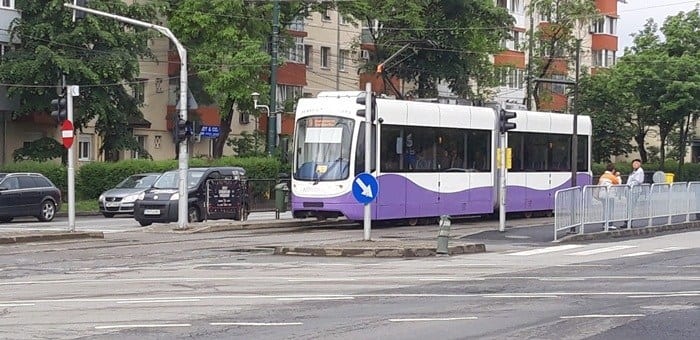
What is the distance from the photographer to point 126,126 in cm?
5606

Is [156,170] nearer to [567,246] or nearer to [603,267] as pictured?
[567,246]

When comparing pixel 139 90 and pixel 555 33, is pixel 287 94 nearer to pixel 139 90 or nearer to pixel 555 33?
pixel 139 90

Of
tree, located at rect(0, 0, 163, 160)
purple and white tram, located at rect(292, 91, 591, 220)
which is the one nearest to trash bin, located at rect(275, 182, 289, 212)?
purple and white tram, located at rect(292, 91, 591, 220)

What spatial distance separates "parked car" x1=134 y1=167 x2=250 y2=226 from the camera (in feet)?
110

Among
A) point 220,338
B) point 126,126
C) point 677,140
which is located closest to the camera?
point 220,338

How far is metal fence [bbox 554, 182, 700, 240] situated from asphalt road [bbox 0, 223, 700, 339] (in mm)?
2229

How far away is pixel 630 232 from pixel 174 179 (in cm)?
1266

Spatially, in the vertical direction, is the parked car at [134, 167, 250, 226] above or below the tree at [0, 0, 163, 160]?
below

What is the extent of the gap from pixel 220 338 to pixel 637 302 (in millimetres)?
5967

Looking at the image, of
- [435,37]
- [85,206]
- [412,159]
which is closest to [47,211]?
[85,206]

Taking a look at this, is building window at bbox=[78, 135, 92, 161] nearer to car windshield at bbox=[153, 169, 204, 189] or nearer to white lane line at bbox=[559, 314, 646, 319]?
car windshield at bbox=[153, 169, 204, 189]

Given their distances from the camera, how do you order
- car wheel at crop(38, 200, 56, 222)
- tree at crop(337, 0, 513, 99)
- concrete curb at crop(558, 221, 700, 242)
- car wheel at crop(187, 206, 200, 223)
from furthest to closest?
tree at crop(337, 0, 513, 99)
car wheel at crop(38, 200, 56, 222)
car wheel at crop(187, 206, 200, 223)
concrete curb at crop(558, 221, 700, 242)

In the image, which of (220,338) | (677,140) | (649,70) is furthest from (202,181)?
(677,140)

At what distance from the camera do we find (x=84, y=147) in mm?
60812
